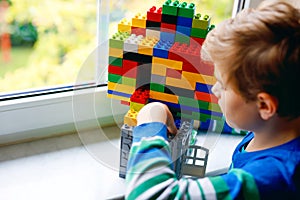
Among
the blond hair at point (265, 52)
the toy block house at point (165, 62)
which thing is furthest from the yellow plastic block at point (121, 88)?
the blond hair at point (265, 52)

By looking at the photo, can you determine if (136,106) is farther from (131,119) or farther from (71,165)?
(71,165)

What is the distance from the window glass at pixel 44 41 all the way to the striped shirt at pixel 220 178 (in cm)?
29

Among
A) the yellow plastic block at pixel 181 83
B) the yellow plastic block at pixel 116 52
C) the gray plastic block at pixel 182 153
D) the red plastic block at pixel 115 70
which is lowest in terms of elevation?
the gray plastic block at pixel 182 153

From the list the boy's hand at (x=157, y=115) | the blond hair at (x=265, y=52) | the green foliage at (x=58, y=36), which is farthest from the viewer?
the green foliage at (x=58, y=36)

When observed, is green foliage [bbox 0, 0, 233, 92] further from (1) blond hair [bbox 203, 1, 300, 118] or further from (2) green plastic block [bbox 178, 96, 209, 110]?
(1) blond hair [bbox 203, 1, 300, 118]

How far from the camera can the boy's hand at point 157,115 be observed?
71cm

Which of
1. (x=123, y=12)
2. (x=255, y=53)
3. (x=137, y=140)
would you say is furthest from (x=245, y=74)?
(x=123, y=12)

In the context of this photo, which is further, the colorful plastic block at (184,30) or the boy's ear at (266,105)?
the colorful plastic block at (184,30)

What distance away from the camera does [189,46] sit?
2.49 ft

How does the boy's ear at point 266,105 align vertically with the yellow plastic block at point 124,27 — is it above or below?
below

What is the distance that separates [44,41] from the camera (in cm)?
85

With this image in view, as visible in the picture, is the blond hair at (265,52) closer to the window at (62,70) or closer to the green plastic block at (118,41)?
the green plastic block at (118,41)

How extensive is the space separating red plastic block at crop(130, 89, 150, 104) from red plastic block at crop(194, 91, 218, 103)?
85 mm

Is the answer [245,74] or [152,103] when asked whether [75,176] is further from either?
[245,74]
